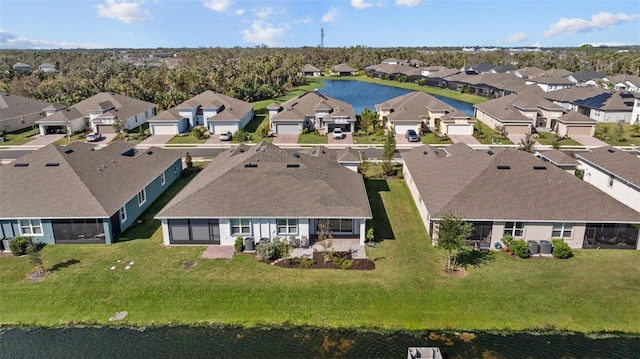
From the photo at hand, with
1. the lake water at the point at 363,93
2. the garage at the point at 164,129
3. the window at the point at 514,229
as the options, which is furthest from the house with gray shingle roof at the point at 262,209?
the lake water at the point at 363,93

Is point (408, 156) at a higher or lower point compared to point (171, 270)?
higher

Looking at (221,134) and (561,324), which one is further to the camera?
(221,134)

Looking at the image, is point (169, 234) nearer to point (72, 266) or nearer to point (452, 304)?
point (72, 266)

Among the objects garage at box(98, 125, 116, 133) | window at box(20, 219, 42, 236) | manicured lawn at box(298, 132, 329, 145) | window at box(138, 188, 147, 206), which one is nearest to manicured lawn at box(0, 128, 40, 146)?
garage at box(98, 125, 116, 133)

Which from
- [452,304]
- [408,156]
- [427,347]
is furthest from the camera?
[408,156]

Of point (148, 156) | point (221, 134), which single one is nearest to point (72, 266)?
point (148, 156)

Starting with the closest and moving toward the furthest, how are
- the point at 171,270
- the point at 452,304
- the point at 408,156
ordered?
1. the point at 452,304
2. the point at 171,270
3. the point at 408,156

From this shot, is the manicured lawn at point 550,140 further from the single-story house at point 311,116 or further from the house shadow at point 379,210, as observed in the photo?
the house shadow at point 379,210

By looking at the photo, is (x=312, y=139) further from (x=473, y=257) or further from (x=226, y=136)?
(x=473, y=257)
